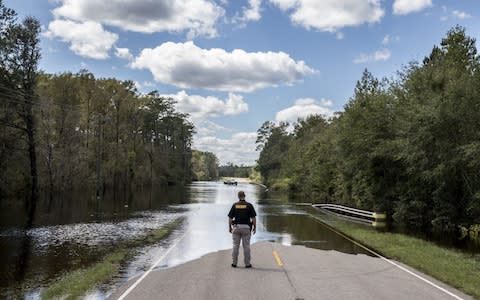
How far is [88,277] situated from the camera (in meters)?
11.2

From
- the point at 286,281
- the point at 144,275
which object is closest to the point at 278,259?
the point at 286,281

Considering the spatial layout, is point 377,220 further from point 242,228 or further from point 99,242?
point 242,228

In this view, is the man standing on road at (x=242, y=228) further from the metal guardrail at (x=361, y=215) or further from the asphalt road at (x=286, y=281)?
the metal guardrail at (x=361, y=215)

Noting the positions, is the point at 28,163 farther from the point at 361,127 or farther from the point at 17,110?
the point at 361,127

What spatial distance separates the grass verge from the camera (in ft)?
31.6

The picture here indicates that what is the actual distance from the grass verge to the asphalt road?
0.90 metres

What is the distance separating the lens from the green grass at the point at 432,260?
420 inches

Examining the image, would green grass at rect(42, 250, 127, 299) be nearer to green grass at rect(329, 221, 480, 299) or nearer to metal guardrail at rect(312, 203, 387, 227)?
green grass at rect(329, 221, 480, 299)

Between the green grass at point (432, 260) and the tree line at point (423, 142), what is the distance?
6.52 metres

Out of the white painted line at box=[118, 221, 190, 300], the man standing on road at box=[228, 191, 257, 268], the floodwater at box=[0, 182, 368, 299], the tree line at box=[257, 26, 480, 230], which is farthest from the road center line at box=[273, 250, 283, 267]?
the tree line at box=[257, 26, 480, 230]

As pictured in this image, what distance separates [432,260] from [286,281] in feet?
19.5

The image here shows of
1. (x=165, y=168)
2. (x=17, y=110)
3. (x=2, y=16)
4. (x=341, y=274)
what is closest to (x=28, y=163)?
(x=17, y=110)

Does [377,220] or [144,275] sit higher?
[144,275]

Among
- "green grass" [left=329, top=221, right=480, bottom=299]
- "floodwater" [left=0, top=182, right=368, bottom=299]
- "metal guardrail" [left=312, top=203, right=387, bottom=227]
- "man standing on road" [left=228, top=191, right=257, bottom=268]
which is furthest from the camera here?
"metal guardrail" [left=312, top=203, right=387, bottom=227]
